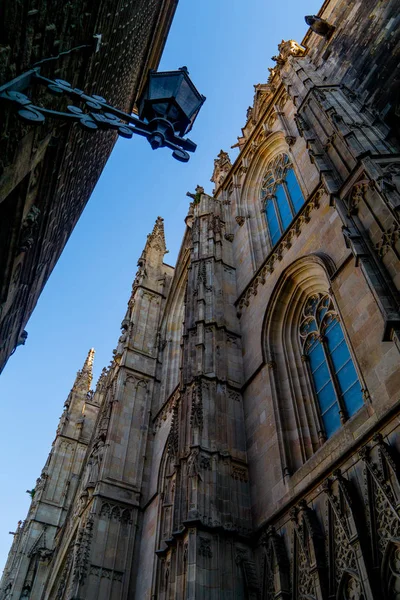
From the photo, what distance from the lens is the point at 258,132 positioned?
19000 mm

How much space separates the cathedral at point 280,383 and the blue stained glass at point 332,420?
0.13 feet

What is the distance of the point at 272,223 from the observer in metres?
16.1

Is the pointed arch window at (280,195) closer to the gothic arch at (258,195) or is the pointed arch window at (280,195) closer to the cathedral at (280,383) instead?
the cathedral at (280,383)

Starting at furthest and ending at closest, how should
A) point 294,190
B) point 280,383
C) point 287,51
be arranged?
point 287,51 < point 294,190 < point 280,383

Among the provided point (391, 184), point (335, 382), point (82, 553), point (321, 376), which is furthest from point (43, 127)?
point (82, 553)

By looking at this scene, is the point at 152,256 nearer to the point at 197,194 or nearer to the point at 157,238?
the point at 157,238

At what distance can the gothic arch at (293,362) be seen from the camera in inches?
383

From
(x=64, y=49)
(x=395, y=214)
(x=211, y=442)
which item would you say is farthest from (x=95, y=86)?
(x=211, y=442)

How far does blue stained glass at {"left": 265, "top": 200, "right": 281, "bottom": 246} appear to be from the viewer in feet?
50.3

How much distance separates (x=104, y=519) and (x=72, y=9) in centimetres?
1245

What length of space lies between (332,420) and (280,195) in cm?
872

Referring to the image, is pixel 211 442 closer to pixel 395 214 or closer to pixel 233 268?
pixel 395 214

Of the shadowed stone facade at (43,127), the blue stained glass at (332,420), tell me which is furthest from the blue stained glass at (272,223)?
the shadowed stone facade at (43,127)

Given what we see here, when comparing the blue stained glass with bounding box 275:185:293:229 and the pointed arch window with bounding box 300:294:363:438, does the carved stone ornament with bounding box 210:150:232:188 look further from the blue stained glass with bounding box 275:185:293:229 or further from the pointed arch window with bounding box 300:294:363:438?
the pointed arch window with bounding box 300:294:363:438
